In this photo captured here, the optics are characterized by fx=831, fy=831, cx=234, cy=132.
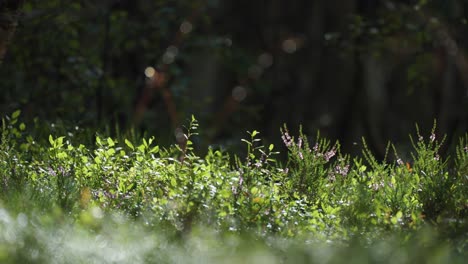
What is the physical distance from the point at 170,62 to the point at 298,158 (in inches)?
202

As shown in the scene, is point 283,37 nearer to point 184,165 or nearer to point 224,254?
point 184,165

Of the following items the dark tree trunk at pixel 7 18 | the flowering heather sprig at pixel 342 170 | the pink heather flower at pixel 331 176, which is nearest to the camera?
the flowering heather sprig at pixel 342 170

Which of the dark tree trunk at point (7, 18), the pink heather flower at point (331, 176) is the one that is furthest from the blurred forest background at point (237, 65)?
the pink heather flower at point (331, 176)

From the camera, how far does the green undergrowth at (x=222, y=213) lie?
11.4 ft

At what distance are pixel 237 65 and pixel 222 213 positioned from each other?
7.31 m

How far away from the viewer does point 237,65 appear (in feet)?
37.5

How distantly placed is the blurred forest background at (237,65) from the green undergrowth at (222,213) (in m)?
1.77

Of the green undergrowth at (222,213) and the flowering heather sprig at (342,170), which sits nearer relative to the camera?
the green undergrowth at (222,213)

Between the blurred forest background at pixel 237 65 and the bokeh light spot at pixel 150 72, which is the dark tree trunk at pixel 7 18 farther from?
the bokeh light spot at pixel 150 72

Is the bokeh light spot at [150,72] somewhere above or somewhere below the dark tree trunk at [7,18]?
below

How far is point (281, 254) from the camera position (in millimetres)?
3730

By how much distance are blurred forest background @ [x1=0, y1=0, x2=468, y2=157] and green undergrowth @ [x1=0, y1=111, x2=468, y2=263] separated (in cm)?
177

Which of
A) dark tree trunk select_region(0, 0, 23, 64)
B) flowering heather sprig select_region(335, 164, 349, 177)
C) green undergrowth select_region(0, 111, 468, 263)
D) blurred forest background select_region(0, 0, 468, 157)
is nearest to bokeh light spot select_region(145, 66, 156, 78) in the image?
blurred forest background select_region(0, 0, 468, 157)

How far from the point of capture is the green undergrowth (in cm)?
349
